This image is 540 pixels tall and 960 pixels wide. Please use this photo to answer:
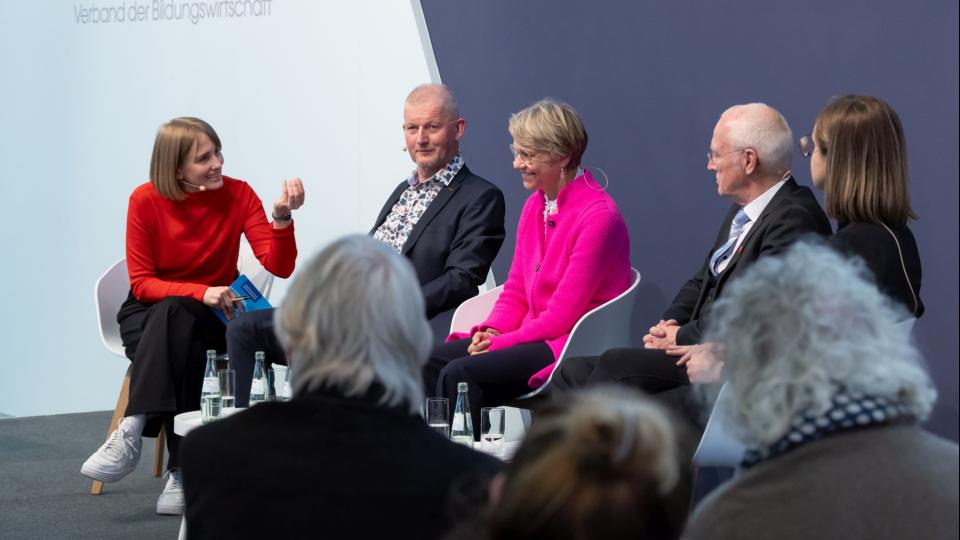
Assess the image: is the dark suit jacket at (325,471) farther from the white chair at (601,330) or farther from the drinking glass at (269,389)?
the white chair at (601,330)

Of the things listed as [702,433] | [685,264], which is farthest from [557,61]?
[702,433]

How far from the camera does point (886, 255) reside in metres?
3.42

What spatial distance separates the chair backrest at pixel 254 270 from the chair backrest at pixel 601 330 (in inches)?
65.1

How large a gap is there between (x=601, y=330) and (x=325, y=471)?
2.72 meters

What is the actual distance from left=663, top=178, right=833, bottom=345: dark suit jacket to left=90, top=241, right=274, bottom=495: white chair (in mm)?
2160

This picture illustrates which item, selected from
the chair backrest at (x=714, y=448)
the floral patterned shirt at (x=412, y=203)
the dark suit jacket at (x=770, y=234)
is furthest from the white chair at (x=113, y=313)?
the chair backrest at (x=714, y=448)

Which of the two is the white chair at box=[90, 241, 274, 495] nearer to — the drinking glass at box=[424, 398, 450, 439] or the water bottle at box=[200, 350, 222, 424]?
the water bottle at box=[200, 350, 222, 424]

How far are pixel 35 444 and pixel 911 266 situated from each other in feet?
15.1

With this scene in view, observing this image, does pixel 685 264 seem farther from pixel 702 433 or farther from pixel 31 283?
pixel 31 283

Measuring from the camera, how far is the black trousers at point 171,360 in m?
4.72

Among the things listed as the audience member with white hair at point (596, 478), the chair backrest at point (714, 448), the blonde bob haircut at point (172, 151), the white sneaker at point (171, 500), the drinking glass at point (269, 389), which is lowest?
the white sneaker at point (171, 500)

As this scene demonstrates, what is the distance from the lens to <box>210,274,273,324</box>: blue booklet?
16.2ft

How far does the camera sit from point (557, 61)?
5.32 meters

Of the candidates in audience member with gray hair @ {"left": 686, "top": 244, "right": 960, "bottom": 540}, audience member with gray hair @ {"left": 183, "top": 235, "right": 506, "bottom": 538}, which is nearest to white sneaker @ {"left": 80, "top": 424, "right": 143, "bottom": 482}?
audience member with gray hair @ {"left": 183, "top": 235, "right": 506, "bottom": 538}
